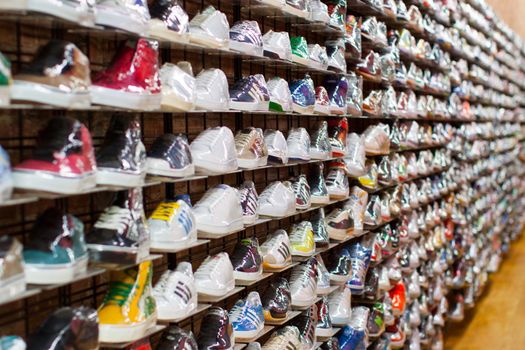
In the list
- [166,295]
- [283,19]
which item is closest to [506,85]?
→ [283,19]

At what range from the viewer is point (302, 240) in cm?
274

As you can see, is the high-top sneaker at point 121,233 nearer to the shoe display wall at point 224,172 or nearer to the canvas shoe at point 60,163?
the shoe display wall at point 224,172

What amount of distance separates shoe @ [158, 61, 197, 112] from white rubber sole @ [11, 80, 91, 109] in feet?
1.11

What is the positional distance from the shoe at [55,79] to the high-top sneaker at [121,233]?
0.29 meters

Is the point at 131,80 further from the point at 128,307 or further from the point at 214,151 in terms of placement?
the point at 128,307

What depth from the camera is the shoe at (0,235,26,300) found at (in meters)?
1.31

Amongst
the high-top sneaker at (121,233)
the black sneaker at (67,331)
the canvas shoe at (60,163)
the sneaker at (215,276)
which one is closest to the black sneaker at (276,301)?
the sneaker at (215,276)

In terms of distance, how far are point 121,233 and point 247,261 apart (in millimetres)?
746

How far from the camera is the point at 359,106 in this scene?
325cm

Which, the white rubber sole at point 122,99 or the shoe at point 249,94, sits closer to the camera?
the white rubber sole at point 122,99

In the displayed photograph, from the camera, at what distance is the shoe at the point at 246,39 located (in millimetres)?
2150

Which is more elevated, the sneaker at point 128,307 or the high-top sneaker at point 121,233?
the high-top sneaker at point 121,233

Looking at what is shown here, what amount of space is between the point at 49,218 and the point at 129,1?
1.87 ft

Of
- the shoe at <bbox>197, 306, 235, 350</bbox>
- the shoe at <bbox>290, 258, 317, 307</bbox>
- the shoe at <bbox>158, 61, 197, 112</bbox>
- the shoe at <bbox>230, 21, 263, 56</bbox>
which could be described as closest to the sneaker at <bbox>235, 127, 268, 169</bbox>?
the shoe at <bbox>230, 21, 263, 56</bbox>
